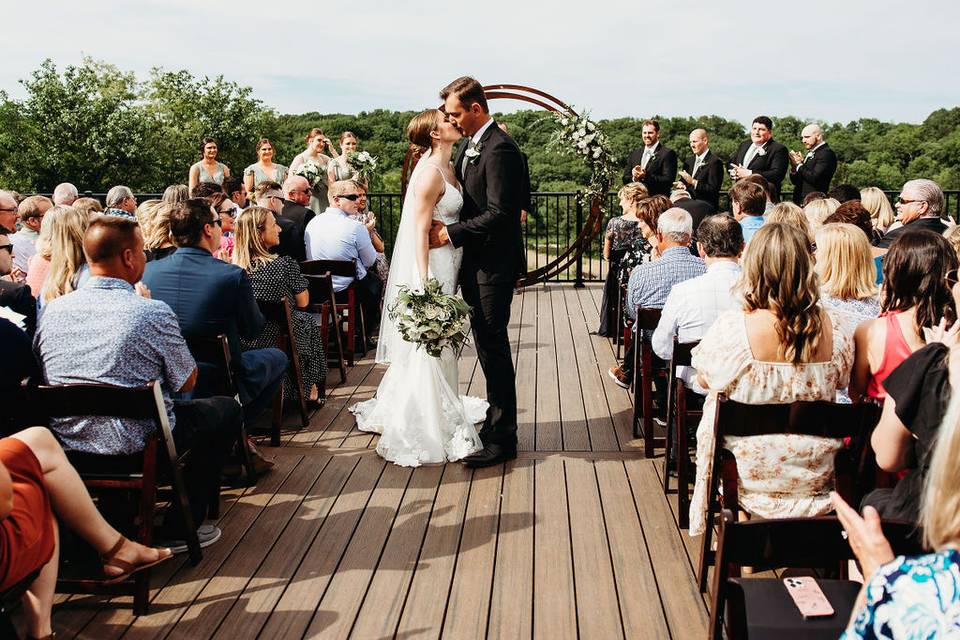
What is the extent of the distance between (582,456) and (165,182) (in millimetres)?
25257

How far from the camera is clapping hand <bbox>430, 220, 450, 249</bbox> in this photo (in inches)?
177

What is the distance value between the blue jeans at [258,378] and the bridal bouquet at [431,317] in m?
0.74

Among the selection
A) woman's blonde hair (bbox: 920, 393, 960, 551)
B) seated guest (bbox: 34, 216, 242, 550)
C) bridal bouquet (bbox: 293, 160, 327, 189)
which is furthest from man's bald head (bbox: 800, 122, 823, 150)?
woman's blonde hair (bbox: 920, 393, 960, 551)

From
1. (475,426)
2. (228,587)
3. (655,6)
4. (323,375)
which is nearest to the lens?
(228,587)

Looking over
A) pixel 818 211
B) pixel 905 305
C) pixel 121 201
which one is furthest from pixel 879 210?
pixel 121 201

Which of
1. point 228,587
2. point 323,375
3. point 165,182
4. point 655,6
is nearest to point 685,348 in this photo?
point 228,587

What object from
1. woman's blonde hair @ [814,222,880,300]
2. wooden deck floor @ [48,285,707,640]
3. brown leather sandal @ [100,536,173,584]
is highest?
woman's blonde hair @ [814,222,880,300]

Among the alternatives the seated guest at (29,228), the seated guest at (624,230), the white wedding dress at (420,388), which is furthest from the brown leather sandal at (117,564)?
the seated guest at (624,230)

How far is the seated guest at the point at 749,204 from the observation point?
5.66m

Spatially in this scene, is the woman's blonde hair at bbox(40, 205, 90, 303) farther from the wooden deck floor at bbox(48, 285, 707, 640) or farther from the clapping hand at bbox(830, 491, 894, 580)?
the clapping hand at bbox(830, 491, 894, 580)

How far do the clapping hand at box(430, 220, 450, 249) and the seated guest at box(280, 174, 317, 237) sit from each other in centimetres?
269

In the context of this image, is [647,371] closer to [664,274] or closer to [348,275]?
[664,274]

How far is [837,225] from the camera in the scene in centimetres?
378

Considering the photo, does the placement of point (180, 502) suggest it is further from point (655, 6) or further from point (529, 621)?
point (655, 6)
